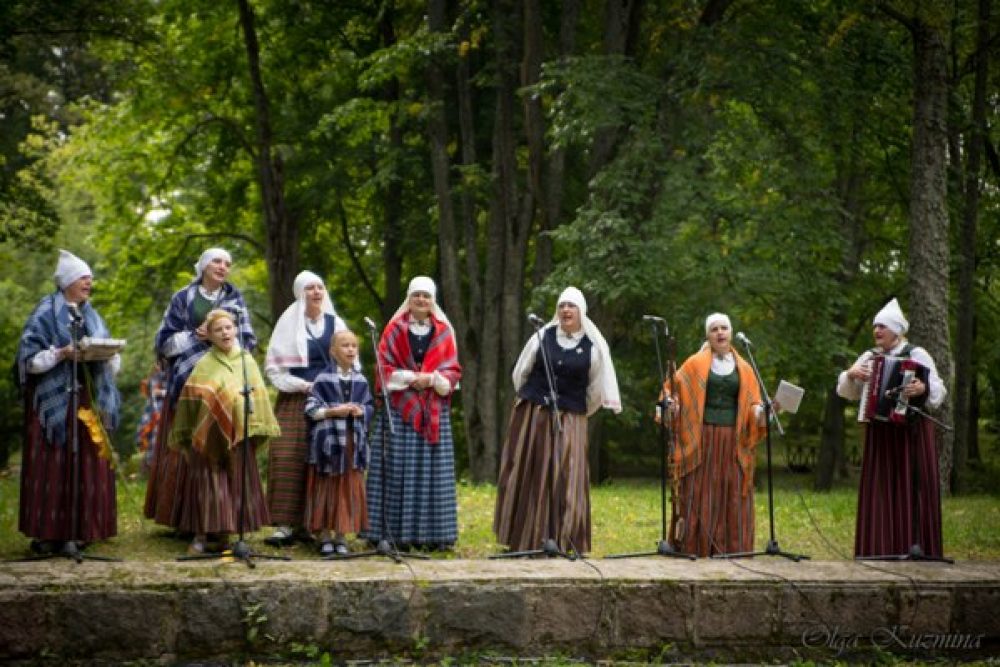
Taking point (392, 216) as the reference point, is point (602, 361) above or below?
below

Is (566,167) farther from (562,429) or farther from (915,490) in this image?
(915,490)

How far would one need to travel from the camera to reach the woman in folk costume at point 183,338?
8.55m

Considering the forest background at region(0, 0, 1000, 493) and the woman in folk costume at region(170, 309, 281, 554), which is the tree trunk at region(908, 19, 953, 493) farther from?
the woman in folk costume at region(170, 309, 281, 554)

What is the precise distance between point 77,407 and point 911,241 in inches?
367

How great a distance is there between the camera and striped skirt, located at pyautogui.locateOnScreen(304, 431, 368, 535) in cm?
832

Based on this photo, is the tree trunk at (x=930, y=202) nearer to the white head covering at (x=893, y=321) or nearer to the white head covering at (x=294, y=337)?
the white head covering at (x=893, y=321)

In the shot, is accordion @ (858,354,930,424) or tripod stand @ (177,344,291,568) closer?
tripod stand @ (177,344,291,568)

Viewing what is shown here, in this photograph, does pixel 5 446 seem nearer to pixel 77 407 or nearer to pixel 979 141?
pixel 77 407

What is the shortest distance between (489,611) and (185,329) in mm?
3727

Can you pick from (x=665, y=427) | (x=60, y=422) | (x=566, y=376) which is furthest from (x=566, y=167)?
(x=60, y=422)

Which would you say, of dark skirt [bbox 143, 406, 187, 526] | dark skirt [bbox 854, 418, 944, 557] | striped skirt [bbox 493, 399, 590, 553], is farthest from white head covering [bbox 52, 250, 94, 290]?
dark skirt [bbox 854, 418, 944, 557]

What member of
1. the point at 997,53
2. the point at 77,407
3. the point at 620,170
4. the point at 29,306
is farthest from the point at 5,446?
the point at 997,53

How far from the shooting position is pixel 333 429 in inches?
326

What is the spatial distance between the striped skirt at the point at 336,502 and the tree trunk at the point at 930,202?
7.37 metres
